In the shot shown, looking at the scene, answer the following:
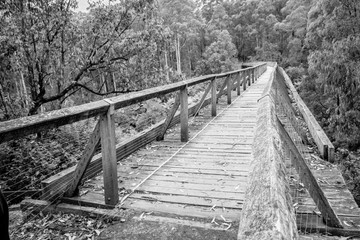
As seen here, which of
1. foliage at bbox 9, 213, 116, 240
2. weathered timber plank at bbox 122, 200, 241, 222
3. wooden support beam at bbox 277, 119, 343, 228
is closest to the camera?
wooden support beam at bbox 277, 119, 343, 228

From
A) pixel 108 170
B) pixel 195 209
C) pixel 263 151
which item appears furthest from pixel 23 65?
pixel 263 151

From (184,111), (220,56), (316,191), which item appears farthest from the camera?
(220,56)

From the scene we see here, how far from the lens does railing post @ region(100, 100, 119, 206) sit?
9.90 feet

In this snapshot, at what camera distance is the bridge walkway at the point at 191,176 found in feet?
10.1

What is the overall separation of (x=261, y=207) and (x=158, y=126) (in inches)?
204

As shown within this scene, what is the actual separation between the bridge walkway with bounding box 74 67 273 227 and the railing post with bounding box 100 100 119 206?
199 mm

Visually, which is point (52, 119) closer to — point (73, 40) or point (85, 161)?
point (85, 161)

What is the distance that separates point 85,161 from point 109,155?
A: 0.87ft

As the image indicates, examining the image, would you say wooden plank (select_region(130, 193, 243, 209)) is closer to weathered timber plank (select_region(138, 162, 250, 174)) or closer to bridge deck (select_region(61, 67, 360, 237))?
bridge deck (select_region(61, 67, 360, 237))

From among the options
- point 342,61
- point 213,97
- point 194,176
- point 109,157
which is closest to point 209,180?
point 194,176

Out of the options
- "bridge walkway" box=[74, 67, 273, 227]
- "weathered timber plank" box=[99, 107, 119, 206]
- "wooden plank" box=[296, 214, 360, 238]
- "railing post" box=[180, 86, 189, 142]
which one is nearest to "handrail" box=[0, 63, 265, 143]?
"weathered timber plank" box=[99, 107, 119, 206]

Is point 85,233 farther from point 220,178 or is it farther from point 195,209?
point 220,178

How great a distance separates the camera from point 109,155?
10.2 ft

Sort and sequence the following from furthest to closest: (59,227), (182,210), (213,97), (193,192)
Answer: (213,97)
(193,192)
(182,210)
(59,227)
